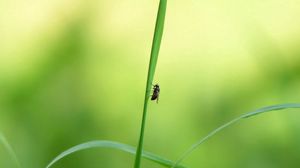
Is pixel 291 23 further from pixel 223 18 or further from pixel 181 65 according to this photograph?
pixel 181 65

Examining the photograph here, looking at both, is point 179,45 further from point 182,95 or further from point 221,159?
point 221,159

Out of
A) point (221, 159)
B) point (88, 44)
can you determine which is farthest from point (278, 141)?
point (88, 44)

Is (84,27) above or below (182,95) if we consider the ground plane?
above

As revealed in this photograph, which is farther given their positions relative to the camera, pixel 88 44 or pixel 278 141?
pixel 88 44

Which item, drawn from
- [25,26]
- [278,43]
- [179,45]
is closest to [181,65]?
[179,45]

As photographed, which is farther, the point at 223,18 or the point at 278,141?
the point at 223,18

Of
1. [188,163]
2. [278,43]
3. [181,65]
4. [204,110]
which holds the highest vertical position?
[278,43]
